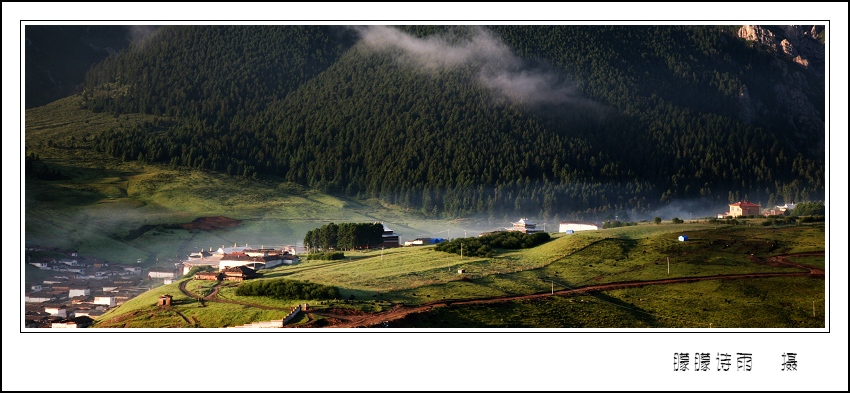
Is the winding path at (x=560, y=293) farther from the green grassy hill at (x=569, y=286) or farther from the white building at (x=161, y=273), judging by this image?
the white building at (x=161, y=273)

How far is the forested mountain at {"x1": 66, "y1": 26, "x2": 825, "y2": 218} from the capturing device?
8581cm

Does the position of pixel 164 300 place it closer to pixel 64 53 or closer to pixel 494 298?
pixel 494 298

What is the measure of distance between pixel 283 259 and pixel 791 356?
29.6m

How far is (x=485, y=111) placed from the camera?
93000 mm

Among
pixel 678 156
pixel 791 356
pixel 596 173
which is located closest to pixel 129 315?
pixel 791 356

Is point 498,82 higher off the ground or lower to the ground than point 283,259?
higher

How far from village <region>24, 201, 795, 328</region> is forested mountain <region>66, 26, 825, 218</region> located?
21.8 m

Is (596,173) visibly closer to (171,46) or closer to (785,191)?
(785,191)

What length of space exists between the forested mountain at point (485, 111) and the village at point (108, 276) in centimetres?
2178

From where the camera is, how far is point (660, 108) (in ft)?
314

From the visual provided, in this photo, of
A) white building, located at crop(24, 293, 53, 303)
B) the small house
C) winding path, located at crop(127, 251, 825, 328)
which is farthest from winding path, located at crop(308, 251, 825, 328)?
white building, located at crop(24, 293, 53, 303)

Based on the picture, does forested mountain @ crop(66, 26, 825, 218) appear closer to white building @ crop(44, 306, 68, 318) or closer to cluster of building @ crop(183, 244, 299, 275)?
cluster of building @ crop(183, 244, 299, 275)

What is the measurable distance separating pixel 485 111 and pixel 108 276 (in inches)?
1823

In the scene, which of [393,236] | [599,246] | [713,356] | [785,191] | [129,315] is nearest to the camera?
[713,356]
